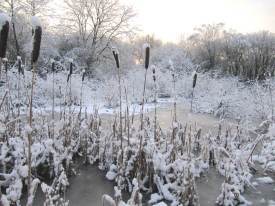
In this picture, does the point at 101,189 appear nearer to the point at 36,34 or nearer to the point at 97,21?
the point at 36,34

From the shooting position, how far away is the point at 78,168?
4793 mm

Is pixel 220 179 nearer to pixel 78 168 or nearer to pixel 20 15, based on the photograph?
pixel 78 168

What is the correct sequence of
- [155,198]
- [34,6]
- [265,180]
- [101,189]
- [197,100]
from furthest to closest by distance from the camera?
[34,6] < [197,100] < [265,180] < [101,189] < [155,198]

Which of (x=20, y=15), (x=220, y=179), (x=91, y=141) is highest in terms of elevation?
(x=20, y=15)

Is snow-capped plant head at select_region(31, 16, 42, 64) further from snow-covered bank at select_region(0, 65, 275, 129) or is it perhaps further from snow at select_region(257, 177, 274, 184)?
snow-covered bank at select_region(0, 65, 275, 129)

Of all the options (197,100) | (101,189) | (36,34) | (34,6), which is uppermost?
(34,6)

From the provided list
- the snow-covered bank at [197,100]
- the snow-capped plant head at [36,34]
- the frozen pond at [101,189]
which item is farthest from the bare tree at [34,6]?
the snow-capped plant head at [36,34]

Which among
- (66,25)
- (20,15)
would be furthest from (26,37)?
(66,25)

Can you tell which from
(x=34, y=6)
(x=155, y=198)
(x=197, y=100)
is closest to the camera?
(x=155, y=198)

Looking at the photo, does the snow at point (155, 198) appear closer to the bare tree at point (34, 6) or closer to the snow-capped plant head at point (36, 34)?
the snow-capped plant head at point (36, 34)

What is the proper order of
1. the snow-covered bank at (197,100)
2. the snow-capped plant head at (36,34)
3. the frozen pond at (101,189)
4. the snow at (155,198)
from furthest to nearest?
1. the snow-covered bank at (197,100)
2. the frozen pond at (101,189)
3. the snow at (155,198)
4. the snow-capped plant head at (36,34)

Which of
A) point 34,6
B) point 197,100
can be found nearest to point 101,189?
point 197,100

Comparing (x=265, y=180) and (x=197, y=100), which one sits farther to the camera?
(x=197, y=100)

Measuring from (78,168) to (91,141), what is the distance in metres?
0.50
